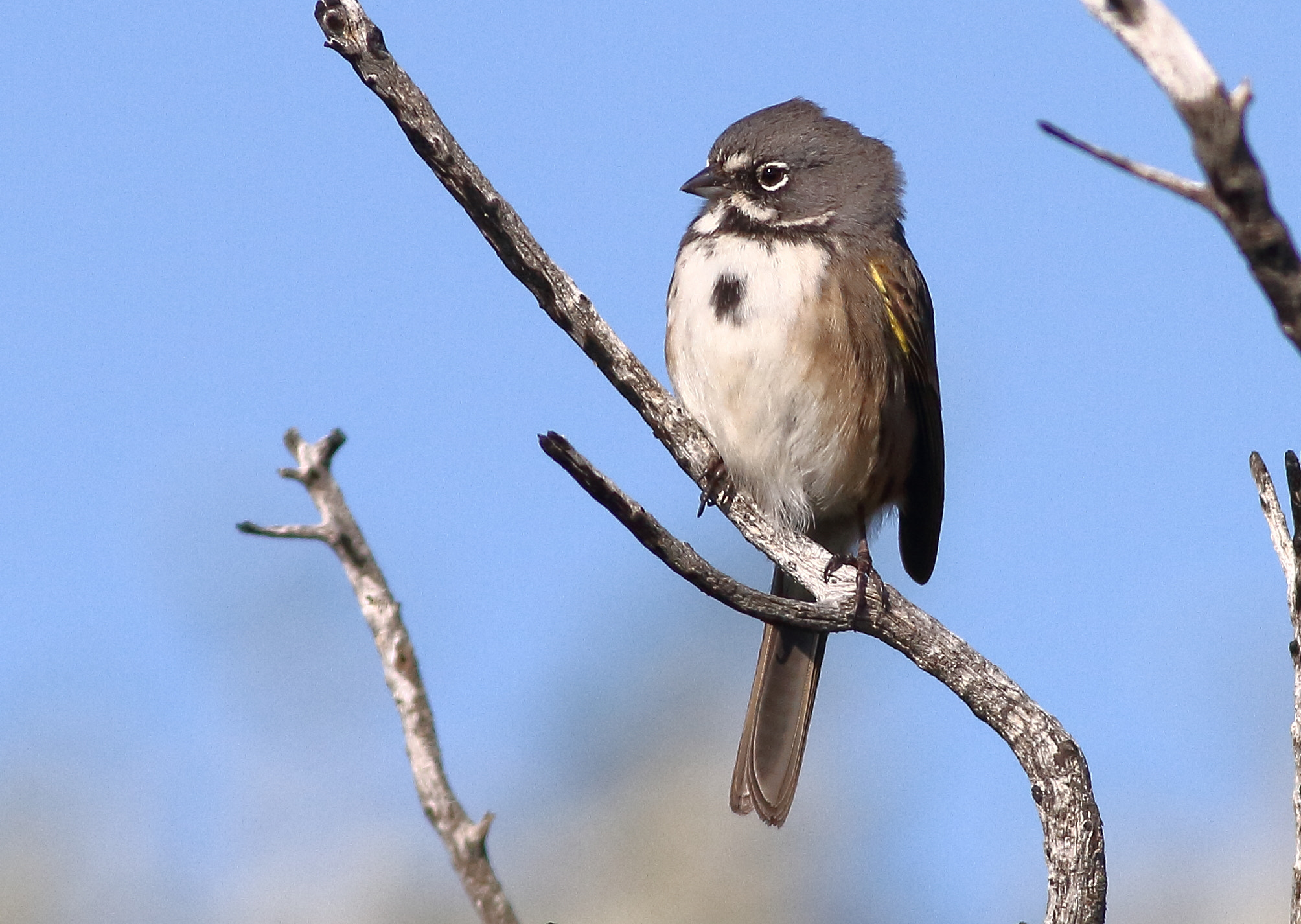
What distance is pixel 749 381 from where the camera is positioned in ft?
17.2

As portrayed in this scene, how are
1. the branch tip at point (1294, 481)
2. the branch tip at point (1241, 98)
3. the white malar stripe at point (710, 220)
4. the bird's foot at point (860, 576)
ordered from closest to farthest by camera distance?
1. the branch tip at point (1241, 98)
2. the branch tip at point (1294, 481)
3. the bird's foot at point (860, 576)
4. the white malar stripe at point (710, 220)

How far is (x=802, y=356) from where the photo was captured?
17.1 feet

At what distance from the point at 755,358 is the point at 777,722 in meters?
1.31

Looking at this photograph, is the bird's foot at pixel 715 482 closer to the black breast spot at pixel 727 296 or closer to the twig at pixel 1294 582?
the black breast spot at pixel 727 296

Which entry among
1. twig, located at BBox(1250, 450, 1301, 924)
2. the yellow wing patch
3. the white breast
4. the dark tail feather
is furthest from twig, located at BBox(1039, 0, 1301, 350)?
the dark tail feather

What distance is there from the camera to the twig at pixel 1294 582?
3235 mm

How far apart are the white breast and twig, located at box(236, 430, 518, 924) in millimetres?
2674

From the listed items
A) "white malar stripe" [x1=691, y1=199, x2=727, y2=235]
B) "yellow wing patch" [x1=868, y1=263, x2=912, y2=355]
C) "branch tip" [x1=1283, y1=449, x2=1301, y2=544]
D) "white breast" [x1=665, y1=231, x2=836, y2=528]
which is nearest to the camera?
"branch tip" [x1=1283, y1=449, x2=1301, y2=544]

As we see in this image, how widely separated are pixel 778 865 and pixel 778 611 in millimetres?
4773

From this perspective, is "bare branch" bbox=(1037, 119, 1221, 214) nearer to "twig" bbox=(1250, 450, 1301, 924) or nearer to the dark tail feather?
"twig" bbox=(1250, 450, 1301, 924)

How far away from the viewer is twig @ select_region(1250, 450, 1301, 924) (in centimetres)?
323

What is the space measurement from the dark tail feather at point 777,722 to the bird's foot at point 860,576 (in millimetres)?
1035

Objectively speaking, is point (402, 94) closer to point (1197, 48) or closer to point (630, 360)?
point (630, 360)

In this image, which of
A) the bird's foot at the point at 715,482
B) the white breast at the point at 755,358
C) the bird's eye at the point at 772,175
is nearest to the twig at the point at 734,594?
the bird's foot at the point at 715,482
